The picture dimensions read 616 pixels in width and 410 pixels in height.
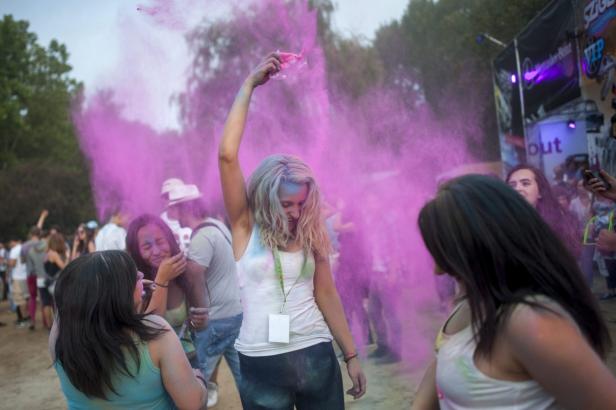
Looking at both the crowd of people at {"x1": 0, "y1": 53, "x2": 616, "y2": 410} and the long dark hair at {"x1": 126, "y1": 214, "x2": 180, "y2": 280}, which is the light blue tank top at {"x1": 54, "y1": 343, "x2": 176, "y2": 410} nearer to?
the crowd of people at {"x1": 0, "y1": 53, "x2": 616, "y2": 410}

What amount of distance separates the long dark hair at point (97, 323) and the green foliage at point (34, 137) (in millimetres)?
26072

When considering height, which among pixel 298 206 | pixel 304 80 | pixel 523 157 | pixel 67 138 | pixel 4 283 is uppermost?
pixel 67 138

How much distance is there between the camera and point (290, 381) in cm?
239

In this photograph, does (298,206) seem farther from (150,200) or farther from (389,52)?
(389,52)

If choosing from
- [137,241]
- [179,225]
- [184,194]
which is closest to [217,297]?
[137,241]

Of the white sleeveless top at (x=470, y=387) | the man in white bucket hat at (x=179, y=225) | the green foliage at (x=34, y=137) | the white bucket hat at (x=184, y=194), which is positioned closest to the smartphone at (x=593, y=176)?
the white sleeveless top at (x=470, y=387)

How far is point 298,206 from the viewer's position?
2541 millimetres

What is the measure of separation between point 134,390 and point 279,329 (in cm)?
65

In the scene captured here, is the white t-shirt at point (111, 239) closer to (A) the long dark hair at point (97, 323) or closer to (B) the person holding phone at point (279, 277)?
(B) the person holding phone at point (279, 277)

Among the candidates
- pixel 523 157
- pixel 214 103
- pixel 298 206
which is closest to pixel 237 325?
pixel 298 206

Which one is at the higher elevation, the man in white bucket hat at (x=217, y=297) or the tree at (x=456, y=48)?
the tree at (x=456, y=48)

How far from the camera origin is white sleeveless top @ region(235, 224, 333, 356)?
94.8 inches

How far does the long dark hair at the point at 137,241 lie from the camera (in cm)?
362

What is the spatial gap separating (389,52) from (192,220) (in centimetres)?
2648
